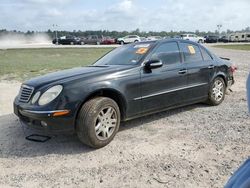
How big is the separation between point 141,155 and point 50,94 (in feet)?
5.00

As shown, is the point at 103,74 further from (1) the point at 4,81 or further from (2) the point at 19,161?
(1) the point at 4,81

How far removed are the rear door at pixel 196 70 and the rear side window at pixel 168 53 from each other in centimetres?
20

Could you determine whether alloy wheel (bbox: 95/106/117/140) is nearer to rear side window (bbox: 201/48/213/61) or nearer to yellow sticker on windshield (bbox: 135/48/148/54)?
yellow sticker on windshield (bbox: 135/48/148/54)

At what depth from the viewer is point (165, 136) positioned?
5.20 metres

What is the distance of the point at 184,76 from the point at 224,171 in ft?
8.66

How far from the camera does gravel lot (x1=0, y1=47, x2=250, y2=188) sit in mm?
3805

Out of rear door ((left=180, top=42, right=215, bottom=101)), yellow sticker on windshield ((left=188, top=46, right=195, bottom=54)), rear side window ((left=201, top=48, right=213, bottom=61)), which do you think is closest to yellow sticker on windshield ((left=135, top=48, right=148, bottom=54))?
rear door ((left=180, top=42, right=215, bottom=101))

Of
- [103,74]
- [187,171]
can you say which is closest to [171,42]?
[103,74]

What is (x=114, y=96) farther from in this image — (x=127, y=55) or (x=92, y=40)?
(x=92, y=40)

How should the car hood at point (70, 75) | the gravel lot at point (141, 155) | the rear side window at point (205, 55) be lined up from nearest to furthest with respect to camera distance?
1. the gravel lot at point (141, 155)
2. the car hood at point (70, 75)
3. the rear side window at point (205, 55)

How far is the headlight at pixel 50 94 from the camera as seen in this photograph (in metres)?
4.64

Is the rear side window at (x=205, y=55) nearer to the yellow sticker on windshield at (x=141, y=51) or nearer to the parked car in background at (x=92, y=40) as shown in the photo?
the yellow sticker on windshield at (x=141, y=51)

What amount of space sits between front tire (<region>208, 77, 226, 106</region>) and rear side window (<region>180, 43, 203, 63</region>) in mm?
675

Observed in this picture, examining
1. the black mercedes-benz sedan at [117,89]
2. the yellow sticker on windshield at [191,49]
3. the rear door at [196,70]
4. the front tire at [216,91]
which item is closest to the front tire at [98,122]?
the black mercedes-benz sedan at [117,89]
